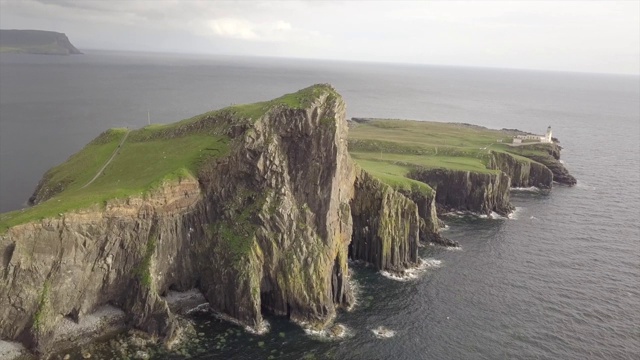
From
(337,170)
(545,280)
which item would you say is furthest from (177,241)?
(545,280)

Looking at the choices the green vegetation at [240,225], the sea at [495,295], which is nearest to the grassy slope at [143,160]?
the green vegetation at [240,225]

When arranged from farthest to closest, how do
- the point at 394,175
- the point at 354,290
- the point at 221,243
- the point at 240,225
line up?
the point at 394,175
the point at 354,290
the point at 240,225
the point at 221,243

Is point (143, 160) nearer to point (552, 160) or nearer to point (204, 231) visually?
point (204, 231)

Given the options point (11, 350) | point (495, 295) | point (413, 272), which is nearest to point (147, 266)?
point (11, 350)

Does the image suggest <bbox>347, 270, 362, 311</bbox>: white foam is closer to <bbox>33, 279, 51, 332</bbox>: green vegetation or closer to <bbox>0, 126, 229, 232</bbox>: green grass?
<bbox>0, 126, 229, 232</bbox>: green grass

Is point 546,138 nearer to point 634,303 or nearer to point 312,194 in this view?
point 634,303

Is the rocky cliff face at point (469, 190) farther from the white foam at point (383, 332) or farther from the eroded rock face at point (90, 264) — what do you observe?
the eroded rock face at point (90, 264)
